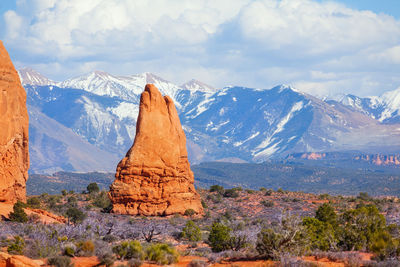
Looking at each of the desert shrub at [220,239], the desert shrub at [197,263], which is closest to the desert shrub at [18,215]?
the desert shrub at [220,239]

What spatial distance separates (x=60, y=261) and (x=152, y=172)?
27.3 meters

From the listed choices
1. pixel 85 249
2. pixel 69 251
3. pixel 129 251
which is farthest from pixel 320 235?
pixel 69 251

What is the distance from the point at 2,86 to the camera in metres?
40.1

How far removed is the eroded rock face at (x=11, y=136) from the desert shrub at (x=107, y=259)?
19977 millimetres

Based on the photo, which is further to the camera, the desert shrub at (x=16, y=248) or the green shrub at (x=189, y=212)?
the green shrub at (x=189, y=212)

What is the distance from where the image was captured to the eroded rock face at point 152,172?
47.5 meters

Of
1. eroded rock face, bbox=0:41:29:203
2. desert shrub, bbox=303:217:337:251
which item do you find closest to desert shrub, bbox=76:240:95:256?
desert shrub, bbox=303:217:337:251

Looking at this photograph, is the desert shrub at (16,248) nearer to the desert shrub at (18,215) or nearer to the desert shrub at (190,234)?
the desert shrub at (18,215)

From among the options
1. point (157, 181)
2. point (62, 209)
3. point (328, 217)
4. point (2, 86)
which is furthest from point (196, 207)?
point (2, 86)

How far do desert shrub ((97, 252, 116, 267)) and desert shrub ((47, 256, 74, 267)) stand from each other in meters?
1.04

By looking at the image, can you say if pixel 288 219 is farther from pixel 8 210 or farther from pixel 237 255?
pixel 8 210

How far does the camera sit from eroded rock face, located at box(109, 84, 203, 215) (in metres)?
47.5

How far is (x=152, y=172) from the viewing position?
4762 cm

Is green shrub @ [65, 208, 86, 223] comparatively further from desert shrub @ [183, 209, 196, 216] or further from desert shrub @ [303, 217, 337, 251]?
desert shrub @ [303, 217, 337, 251]
